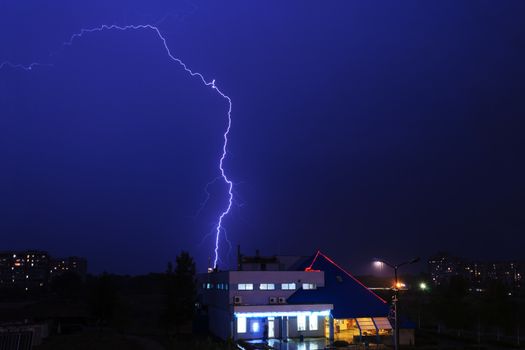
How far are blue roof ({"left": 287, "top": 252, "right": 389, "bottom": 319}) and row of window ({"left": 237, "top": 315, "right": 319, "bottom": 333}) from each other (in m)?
1.34

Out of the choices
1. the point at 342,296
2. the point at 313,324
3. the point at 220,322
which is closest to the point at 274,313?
the point at 313,324

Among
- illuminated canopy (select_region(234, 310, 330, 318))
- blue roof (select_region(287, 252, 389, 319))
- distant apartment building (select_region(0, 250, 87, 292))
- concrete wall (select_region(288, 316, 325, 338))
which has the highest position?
distant apartment building (select_region(0, 250, 87, 292))

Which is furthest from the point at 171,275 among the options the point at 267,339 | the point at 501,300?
the point at 501,300

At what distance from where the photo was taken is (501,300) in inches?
1724

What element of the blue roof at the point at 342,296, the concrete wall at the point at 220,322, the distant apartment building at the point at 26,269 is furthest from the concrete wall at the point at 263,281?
the distant apartment building at the point at 26,269

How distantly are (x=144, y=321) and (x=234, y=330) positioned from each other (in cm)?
2631

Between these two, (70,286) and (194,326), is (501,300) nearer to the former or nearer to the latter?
Answer: (194,326)

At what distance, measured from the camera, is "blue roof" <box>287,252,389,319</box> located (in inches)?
1633

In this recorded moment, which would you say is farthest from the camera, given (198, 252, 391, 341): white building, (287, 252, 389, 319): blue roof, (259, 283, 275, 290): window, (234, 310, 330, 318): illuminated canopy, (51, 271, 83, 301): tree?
(51, 271, 83, 301): tree

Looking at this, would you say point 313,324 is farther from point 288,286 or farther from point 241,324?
point 241,324

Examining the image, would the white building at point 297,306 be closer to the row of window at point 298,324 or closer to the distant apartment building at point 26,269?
the row of window at point 298,324

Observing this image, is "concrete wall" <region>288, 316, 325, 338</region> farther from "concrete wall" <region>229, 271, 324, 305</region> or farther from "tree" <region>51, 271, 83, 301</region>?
"tree" <region>51, 271, 83, 301</region>

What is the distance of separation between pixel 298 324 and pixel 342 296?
411cm

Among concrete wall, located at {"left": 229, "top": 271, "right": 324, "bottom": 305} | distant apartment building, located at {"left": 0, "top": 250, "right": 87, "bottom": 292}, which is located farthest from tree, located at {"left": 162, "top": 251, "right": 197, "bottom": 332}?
distant apartment building, located at {"left": 0, "top": 250, "right": 87, "bottom": 292}
